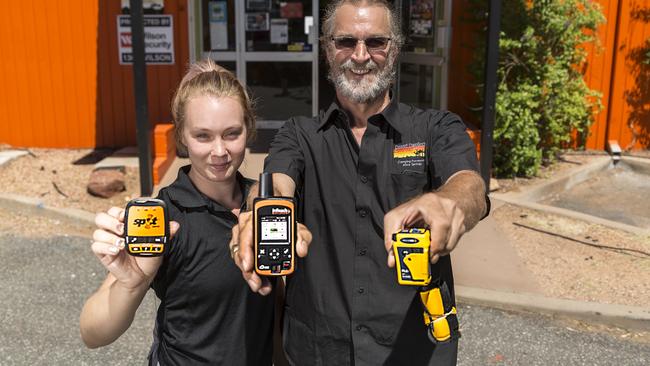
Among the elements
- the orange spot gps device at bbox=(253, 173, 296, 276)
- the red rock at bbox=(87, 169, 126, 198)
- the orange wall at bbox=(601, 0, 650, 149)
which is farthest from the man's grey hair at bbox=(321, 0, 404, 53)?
the orange wall at bbox=(601, 0, 650, 149)

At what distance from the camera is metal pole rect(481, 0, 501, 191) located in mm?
6906

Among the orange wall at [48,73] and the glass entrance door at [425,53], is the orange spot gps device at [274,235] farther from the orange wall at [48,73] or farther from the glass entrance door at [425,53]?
the orange wall at [48,73]

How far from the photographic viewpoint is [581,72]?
9.09 metres

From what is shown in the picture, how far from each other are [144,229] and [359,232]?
0.75 m

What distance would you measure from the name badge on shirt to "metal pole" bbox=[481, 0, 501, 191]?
503 cm

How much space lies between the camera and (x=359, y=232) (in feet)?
7.20

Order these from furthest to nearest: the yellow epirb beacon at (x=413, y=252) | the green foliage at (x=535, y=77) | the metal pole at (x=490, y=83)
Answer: the green foliage at (x=535, y=77) → the metal pole at (x=490, y=83) → the yellow epirb beacon at (x=413, y=252)

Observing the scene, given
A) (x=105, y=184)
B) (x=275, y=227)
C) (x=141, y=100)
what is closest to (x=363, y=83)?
(x=275, y=227)

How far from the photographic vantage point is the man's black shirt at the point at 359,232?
2.18 metres

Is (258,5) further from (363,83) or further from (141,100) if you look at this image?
(363,83)

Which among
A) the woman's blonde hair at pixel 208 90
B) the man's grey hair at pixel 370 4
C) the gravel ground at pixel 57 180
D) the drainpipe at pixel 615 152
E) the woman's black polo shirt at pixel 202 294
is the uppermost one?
the man's grey hair at pixel 370 4

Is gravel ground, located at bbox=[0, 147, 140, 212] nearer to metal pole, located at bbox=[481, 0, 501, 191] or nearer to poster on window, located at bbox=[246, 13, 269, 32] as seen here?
poster on window, located at bbox=[246, 13, 269, 32]

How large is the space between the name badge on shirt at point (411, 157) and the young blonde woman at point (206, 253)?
506mm

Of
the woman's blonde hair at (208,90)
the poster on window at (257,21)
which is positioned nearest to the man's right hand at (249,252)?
the woman's blonde hair at (208,90)
